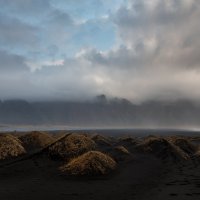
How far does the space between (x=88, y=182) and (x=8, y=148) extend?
33.3 feet

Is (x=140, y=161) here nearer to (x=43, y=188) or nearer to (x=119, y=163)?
(x=119, y=163)

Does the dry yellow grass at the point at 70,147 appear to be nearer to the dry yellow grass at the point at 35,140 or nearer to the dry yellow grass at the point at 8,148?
the dry yellow grass at the point at 8,148

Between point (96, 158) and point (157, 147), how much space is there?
14814 mm

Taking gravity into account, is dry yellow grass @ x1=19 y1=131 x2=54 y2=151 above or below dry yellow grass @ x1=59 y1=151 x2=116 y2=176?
above

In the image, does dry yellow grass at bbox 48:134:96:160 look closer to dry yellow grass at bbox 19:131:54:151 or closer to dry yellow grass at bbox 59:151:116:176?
dry yellow grass at bbox 59:151:116:176

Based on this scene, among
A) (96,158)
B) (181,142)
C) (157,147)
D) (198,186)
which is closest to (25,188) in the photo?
(96,158)

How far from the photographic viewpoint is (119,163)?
1207 inches

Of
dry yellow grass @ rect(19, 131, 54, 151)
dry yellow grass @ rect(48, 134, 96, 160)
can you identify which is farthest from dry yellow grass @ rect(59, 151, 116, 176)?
dry yellow grass @ rect(19, 131, 54, 151)

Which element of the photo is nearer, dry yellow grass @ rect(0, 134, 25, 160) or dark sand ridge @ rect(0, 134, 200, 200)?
dark sand ridge @ rect(0, 134, 200, 200)

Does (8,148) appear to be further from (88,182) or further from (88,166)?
(88,182)

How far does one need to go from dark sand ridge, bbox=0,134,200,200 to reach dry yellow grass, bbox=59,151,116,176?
2.76ft

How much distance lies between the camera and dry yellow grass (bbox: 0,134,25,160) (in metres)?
30.0

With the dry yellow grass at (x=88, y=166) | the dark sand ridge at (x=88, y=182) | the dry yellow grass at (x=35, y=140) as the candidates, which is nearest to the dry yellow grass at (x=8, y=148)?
the dark sand ridge at (x=88, y=182)

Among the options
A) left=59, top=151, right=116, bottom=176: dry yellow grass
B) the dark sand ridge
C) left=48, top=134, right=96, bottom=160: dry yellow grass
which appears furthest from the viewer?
left=48, top=134, right=96, bottom=160: dry yellow grass
